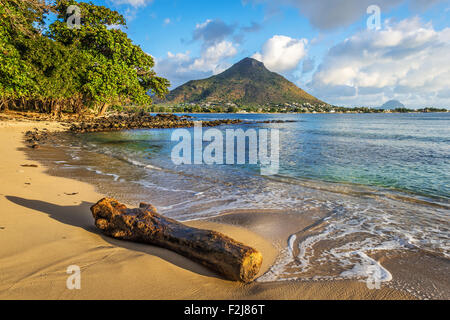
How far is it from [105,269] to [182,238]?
1001mm

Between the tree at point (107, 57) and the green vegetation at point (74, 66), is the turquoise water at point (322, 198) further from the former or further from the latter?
the tree at point (107, 57)

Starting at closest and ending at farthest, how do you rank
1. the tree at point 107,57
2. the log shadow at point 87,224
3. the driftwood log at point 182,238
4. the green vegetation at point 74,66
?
the driftwood log at point 182,238, the log shadow at point 87,224, the green vegetation at point 74,66, the tree at point 107,57

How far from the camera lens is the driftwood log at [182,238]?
2.85 m

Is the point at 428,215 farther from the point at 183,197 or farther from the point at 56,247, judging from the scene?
the point at 56,247

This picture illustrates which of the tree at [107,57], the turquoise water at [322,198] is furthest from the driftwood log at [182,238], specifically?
the tree at [107,57]

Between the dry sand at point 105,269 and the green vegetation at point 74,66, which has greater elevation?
the green vegetation at point 74,66

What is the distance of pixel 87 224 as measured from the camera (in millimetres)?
4273

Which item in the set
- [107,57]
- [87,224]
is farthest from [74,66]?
[87,224]

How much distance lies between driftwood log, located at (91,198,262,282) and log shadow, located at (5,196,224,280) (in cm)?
7

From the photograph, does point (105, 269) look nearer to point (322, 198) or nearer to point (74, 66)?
point (322, 198)

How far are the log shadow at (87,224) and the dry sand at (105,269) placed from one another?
0.01m

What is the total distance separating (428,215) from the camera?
5625 mm

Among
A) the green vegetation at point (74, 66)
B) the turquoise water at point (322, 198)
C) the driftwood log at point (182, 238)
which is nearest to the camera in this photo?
the driftwood log at point (182, 238)

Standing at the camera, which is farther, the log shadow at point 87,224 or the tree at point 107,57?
the tree at point 107,57
